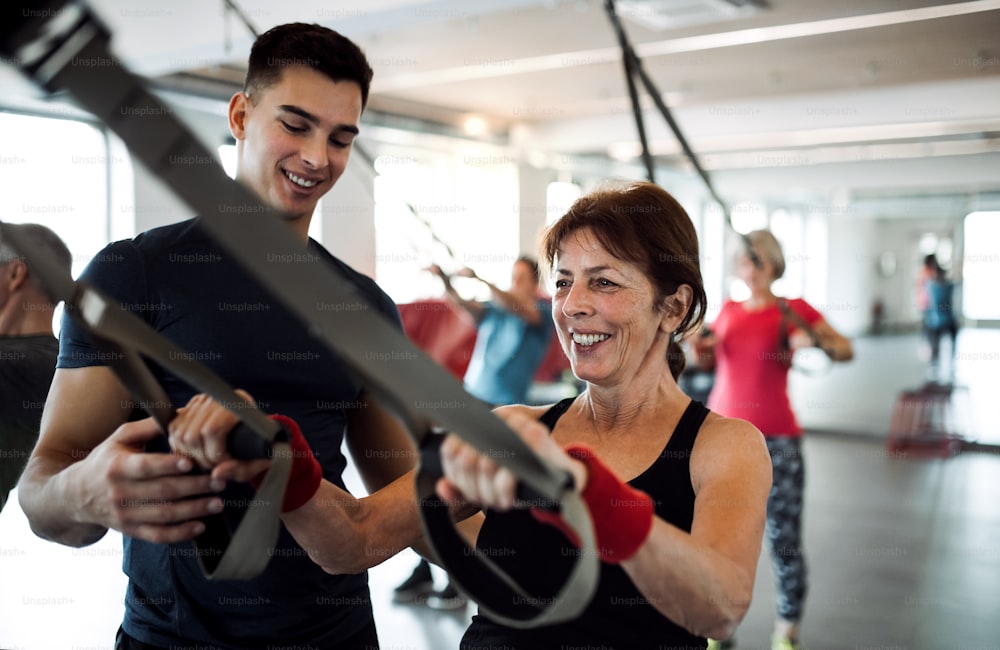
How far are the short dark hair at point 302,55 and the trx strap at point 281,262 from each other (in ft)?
3.02

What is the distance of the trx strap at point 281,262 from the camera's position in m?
0.51

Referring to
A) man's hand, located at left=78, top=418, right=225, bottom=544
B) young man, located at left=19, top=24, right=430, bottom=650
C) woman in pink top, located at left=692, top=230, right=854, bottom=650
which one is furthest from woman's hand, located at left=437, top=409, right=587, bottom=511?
woman in pink top, located at left=692, top=230, right=854, bottom=650

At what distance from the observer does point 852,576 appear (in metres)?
4.48

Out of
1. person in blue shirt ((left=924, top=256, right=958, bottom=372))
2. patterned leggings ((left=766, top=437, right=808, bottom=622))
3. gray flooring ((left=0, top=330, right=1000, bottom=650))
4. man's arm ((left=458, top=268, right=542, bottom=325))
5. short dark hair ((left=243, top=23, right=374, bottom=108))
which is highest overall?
short dark hair ((left=243, top=23, right=374, bottom=108))

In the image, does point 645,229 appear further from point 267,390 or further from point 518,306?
point 518,306

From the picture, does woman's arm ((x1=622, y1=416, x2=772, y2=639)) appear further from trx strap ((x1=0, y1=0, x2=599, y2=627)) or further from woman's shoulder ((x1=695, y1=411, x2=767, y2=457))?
trx strap ((x1=0, y1=0, x2=599, y2=627))

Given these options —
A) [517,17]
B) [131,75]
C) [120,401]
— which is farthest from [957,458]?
[131,75]

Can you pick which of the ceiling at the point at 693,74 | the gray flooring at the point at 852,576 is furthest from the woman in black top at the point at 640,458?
the ceiling at the point at 693,74

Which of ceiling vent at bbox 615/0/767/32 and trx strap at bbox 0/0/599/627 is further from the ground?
ceiling vent at bbox 615/0/767/32

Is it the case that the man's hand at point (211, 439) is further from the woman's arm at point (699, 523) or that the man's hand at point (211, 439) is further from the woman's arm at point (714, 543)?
the woman's arm at point (714, 543)

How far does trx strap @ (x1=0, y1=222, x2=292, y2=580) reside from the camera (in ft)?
2.55

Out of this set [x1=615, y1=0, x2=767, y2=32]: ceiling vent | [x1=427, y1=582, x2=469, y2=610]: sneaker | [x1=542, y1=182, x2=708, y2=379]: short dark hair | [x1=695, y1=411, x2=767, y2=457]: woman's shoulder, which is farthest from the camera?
[x1=615, y1=0, x2=767, y2=32]: ceiling vent

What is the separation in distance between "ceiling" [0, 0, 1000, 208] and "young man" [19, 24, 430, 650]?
3.25 meters

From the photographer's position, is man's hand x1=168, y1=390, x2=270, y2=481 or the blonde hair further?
the blonde hair
